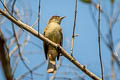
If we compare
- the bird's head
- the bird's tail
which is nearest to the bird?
the bird's tail

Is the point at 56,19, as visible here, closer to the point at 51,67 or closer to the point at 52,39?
the point at 52,39

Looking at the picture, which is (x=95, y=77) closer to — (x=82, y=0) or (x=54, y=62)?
(x=82, y=0)

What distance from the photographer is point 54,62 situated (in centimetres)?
516

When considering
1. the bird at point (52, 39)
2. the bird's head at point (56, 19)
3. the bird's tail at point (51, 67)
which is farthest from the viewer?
the bird's head at point (56, 19)

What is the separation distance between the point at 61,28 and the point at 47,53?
33.3 inches

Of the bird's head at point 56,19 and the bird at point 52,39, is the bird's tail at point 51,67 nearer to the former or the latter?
the bird at point 52,39

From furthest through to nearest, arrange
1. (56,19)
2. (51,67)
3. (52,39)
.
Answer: (56,19) → (52,39) → (51,67)

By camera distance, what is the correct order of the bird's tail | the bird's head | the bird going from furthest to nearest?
the bird's head
the bird
the bird's tail

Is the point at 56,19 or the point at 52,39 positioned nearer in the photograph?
the point at 52,39

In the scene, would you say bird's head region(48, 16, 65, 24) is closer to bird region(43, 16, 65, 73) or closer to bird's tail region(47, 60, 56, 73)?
bird region(43, 16, 65, 73)

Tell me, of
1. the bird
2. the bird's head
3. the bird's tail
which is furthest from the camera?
the bird's head

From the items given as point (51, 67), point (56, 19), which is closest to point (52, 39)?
point (51, 67)

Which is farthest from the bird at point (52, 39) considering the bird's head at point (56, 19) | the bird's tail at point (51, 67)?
the bird's head at point (56, 19)

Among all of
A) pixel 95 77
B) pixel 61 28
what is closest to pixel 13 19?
pixel 95 77
